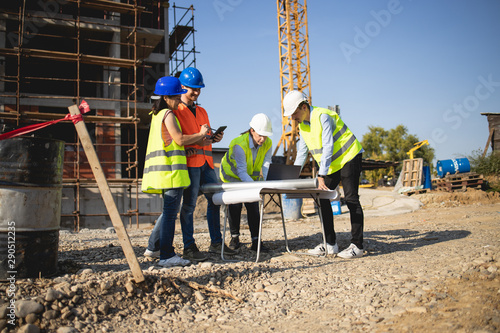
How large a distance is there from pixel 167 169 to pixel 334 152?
1913 mm

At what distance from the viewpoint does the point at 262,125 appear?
4.82 meters

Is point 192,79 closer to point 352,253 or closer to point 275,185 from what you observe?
point 275,185

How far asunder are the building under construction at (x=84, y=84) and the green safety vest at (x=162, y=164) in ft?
30.1

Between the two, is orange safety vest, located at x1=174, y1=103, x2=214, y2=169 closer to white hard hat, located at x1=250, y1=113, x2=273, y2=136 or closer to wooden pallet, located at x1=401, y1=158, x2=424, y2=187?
white hard hat, located at x1=250, y1=113, x2=273, y2=136

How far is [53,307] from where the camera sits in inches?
98.5

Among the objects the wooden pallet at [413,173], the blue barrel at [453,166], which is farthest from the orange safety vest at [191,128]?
the wooden pallet at [413,173]

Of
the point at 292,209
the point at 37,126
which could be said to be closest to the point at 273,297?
the point at 37,126

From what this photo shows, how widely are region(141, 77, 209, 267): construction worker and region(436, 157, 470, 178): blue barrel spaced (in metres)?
19.4

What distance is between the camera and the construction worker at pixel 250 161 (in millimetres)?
4809

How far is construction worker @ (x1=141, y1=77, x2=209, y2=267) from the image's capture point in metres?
3.71

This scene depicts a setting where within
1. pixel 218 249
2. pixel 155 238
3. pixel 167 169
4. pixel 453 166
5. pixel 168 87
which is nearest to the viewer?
pixel 167 169

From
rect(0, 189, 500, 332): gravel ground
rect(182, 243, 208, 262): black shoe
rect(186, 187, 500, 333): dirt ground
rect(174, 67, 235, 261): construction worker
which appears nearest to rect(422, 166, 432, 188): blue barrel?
rect(0, 189, 500, 332): gravel ground

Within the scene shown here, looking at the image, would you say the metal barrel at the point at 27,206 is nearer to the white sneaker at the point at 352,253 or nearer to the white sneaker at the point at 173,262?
the white sneaker at the point at 173,262

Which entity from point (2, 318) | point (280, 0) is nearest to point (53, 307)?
point (2, 318)
